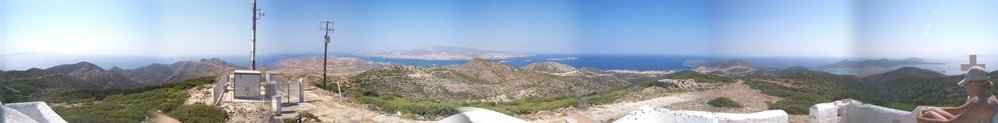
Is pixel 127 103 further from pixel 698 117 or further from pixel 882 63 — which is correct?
pixel 882 63

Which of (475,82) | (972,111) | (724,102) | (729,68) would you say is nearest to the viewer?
(972,111)

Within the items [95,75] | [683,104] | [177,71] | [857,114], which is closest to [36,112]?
[95,75]

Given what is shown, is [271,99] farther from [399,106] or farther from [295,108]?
[399,106]

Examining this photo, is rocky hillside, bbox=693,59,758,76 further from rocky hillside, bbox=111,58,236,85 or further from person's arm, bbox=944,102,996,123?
person's arm, bbox=944,102,996,123

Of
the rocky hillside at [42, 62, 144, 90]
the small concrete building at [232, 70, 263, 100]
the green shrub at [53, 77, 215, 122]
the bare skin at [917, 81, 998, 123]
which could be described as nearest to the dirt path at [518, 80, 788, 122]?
the small concrete building at [232, 70, 263, 100]

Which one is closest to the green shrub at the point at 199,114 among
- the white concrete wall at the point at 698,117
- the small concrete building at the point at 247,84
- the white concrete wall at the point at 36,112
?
the small concrete building at the point at 247,84

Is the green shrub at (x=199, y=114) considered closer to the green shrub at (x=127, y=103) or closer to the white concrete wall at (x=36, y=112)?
the green shrub at (x=127, y=103)
